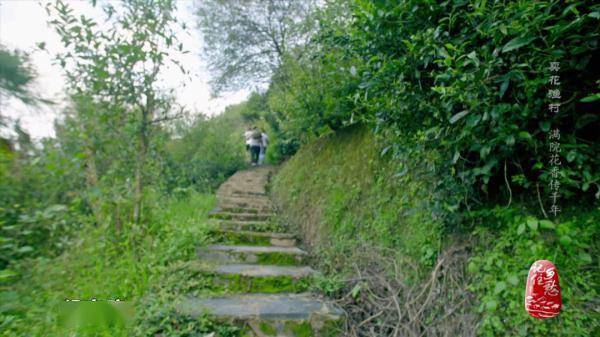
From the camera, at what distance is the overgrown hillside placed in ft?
4.32

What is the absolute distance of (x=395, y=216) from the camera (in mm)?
2568

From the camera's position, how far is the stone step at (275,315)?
225 cm

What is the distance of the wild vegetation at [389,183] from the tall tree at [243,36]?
6.56 m

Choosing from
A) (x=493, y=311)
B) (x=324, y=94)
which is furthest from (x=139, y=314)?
(x=324, y=94)

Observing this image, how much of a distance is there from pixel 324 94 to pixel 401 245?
9.94ft

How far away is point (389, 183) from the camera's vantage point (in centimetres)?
283

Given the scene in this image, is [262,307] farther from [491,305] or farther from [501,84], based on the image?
[501,84]

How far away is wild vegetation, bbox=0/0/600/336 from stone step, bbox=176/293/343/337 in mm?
105

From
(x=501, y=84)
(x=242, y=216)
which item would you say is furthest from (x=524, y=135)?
(x=242, y=216)

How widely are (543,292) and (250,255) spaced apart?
8.88 ft

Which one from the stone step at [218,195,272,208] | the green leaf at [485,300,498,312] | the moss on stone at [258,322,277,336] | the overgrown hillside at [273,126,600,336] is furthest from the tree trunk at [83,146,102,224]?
the green leaf at [485,300,498,312]

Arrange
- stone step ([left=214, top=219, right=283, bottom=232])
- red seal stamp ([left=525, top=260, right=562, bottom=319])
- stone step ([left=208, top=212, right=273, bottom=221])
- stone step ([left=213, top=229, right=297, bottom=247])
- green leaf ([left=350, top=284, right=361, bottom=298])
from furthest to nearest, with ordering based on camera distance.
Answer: stone step ([left=208, top=212, right=273, bottom=221]), stone step ([left=214, top=219, right=283, bottom=232]), stone step ([left=213, top=229, right=297, bottom=247]), green leaf ([left=350, top=284, right=361, bottom=298]), red seal stamp ([left=525, top=260, right=562, bottom=319])

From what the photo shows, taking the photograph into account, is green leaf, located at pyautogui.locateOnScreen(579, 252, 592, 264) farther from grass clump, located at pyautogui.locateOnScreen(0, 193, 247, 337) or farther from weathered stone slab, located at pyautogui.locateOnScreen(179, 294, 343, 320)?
grass clump, located at pyautogui.locateOnScreen(0, 193, 247, 337)

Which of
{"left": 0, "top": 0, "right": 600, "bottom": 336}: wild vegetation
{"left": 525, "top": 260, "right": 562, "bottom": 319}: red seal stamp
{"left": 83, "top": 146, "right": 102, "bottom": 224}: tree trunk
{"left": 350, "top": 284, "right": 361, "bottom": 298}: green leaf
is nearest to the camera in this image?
{"left": 525, "top": 260, "right": 562, "bottom": 319}: red seal stamp
